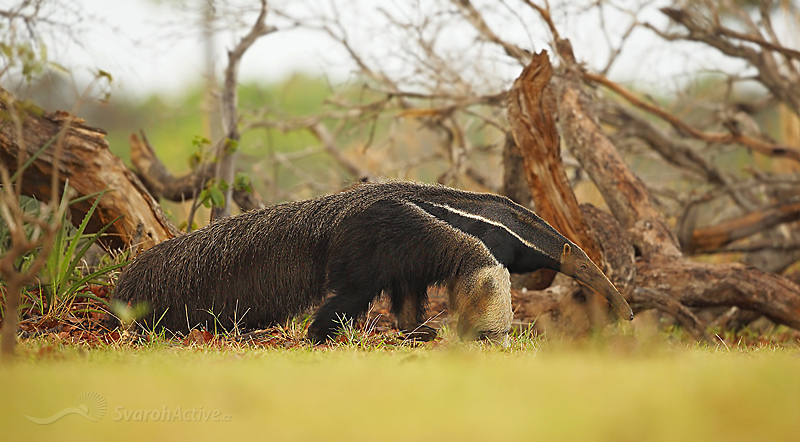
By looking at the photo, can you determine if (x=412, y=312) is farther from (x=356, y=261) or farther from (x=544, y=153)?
(x=544, y=153)

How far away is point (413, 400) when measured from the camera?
2.45m

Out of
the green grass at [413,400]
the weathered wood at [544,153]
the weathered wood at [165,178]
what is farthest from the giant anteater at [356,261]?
the weathered wood at [165,178]

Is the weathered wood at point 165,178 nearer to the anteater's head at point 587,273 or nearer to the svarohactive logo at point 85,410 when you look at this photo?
the anteater's head at point 587,273

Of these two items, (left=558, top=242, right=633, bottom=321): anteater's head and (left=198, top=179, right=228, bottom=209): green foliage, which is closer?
(left=558, top=242, right=633, bottom=321): anteater's head

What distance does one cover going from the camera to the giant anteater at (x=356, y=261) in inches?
186

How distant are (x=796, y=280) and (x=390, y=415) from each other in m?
9.10

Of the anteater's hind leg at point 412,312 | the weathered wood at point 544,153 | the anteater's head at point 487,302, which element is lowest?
the anteater's hind leg at point 412,312

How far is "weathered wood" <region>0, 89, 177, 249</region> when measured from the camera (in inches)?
243

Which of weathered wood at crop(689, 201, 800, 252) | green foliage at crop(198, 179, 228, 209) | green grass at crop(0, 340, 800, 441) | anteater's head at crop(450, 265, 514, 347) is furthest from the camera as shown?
weathered wood at crop(689, 201, 800, 252)

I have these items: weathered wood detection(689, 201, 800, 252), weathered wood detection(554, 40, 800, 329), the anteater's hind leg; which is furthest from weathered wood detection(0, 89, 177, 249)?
weathered wood detection(689, 201, 800, 252)

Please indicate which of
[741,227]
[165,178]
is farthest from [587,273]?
[741,227]

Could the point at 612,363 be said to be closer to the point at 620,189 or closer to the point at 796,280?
the point at 620,189

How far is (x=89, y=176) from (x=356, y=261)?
127 inches

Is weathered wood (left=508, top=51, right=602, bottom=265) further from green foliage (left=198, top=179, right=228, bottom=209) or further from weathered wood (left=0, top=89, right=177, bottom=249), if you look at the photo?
weathered wood (left=0, top=89, right=177, bottom=249)
